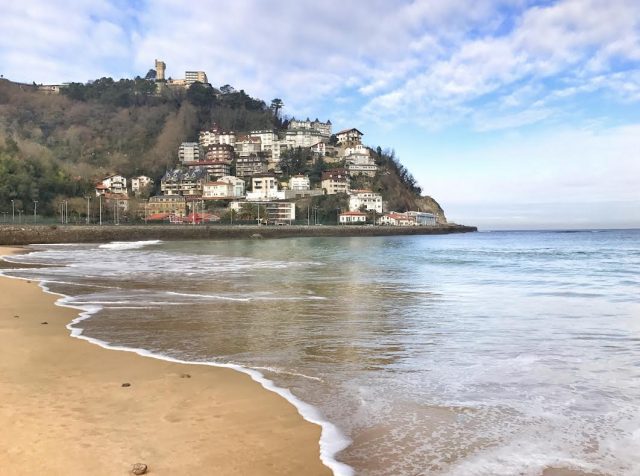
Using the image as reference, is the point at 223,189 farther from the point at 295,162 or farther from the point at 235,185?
the point at 295,162

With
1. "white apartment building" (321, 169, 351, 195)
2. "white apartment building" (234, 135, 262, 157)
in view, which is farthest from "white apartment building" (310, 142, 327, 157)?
"white apartment building" (321, 169, 351, 195)

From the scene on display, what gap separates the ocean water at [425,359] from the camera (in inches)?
162

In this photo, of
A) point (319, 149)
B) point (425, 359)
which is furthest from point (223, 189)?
point (425, 359)

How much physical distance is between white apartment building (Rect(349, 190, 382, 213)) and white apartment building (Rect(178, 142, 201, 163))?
185 ft

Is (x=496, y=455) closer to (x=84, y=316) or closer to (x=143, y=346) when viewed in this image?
(x=143, y=346)

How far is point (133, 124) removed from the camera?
174375 mm

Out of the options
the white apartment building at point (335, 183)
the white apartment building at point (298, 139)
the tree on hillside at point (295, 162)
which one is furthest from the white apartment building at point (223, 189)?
the white apartment building at point (298, 139)

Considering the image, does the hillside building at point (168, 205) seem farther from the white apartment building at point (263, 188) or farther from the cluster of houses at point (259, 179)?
the white apartment building at point (263, 188)

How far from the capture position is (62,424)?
14.5ft

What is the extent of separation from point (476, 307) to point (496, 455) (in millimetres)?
8820

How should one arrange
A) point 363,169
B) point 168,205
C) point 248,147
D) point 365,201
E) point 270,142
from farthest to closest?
1. point 270,142
2. point 248,147
3. point 363,169
4. point 365,201
5. point 168,205

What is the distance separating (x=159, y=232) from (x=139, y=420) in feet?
265

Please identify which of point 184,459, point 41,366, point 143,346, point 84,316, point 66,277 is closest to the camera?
point 184,459

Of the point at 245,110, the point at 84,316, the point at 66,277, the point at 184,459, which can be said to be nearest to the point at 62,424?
the point at 184,459
